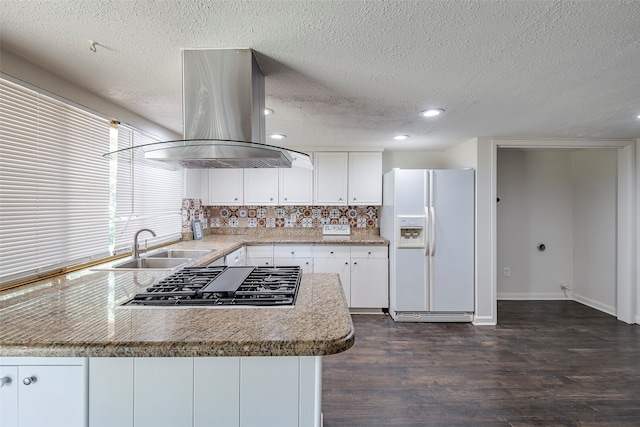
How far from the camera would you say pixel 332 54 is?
1.55 m

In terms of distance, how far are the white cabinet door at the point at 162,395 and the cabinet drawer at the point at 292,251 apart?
2.62 metres

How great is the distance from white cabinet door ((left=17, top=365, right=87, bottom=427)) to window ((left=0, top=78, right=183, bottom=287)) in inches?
29.7

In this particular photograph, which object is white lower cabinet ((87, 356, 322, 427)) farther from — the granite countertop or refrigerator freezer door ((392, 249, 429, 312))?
refrigerator freezer door ((392, 249, 429, 312))

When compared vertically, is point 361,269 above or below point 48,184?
below

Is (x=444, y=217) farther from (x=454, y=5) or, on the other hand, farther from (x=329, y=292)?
(x=454, y=5)

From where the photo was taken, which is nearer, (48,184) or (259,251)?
(48,184)

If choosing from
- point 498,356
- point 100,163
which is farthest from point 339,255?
point 100,163

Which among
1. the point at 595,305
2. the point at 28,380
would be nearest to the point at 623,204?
the point at 595,305

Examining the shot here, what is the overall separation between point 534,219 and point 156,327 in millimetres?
4821

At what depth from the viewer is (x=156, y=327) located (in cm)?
107

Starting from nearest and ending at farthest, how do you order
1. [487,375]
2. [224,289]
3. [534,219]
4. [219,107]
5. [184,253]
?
1. [224,289]
2. [219,107]
3. [487,375]
4. [184,253]
5. [534,219]

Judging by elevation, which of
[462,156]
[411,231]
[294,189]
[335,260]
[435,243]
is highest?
[462,156]

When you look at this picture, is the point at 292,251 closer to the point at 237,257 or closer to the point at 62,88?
the point at 237,257

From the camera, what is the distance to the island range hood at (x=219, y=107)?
1.50 meters
